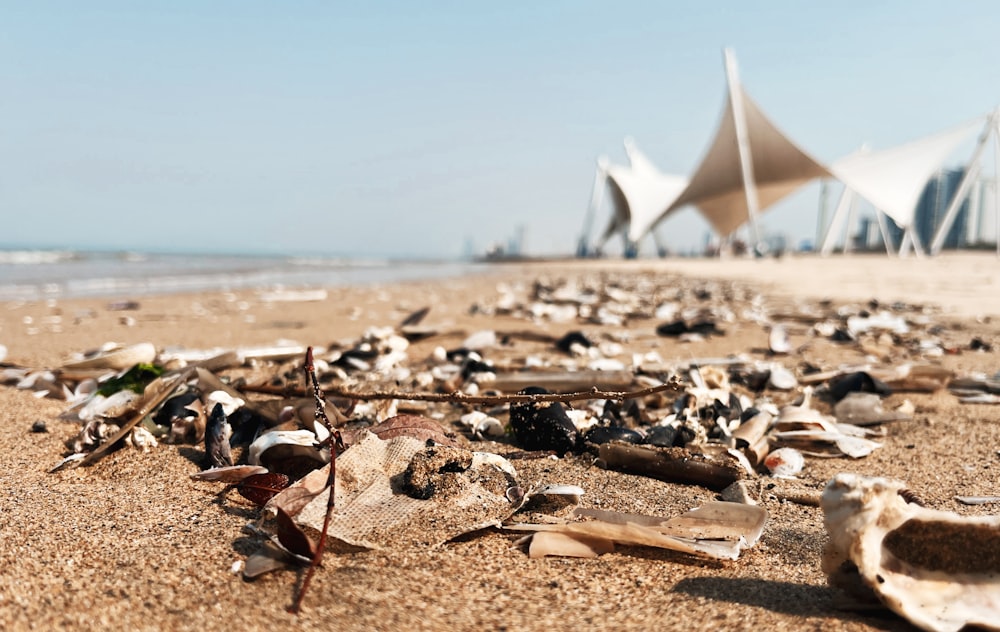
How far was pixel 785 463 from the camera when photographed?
2.20m

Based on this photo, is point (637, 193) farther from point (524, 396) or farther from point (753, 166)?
point (524, 396)

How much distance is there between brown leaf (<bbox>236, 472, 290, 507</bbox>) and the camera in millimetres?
1712

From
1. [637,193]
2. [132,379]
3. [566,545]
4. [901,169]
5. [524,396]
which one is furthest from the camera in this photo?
[637,193]

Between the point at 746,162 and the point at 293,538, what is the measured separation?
33374 mm

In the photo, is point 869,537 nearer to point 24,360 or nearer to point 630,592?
point 630,592

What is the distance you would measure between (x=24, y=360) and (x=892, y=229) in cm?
5823

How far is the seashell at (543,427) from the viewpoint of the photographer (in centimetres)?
220

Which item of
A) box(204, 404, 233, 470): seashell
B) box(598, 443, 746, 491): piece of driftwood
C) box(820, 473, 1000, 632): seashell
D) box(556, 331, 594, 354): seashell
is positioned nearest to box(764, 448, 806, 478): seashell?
box(598, 443, 746, 491): piece of driftwood

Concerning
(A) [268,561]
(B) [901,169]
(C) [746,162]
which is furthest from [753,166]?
(A) [268,561]

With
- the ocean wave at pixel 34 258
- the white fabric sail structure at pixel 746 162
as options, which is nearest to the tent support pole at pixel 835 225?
the white fabric sail structure at pixel 746 162

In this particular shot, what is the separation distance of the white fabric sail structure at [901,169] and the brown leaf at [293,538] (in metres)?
36.5

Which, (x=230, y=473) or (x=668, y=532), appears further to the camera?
(x=230, y=473)

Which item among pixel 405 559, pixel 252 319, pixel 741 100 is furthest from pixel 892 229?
pixel 405 559

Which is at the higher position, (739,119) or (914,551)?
(739,119)
